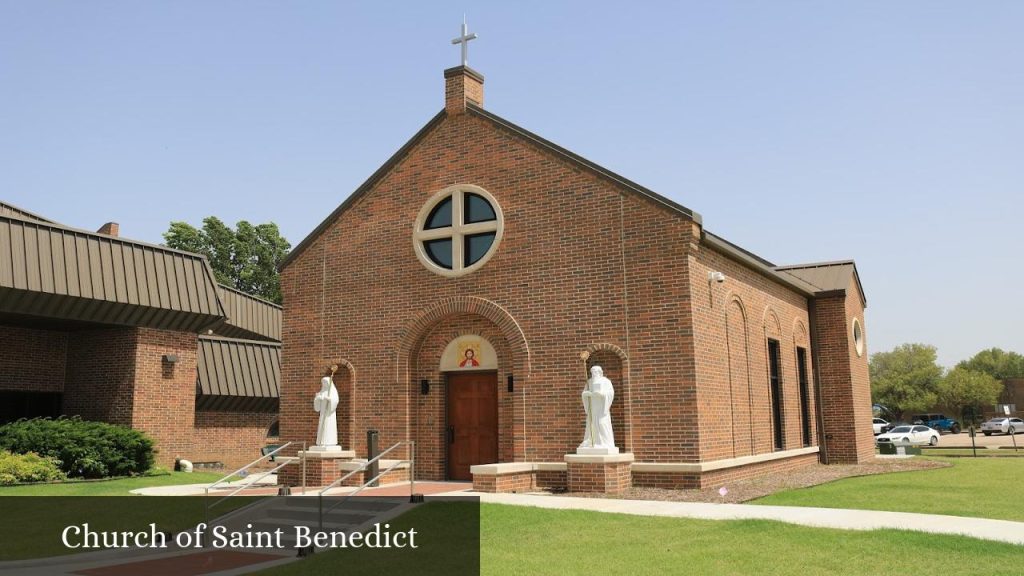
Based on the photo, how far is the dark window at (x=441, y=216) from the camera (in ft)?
60.3

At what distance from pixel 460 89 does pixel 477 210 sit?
9.67ft

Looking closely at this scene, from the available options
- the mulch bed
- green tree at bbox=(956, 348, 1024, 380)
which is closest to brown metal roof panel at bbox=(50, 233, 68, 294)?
the mulch bed

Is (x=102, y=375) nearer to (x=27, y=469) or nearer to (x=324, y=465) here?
(x=27, y=469)

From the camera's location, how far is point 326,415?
17625 mm

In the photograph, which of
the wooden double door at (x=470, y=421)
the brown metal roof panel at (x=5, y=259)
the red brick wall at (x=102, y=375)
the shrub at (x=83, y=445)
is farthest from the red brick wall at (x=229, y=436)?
the wooden double door at (x=470, y=421)

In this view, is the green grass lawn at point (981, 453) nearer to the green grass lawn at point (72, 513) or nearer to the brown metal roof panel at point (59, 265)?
the green grass lawn at point (72, 513)

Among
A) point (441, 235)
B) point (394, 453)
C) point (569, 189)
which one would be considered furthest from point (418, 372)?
point (569, 189)

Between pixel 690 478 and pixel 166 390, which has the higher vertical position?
pixel 166 390

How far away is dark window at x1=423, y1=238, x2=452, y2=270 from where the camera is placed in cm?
1817

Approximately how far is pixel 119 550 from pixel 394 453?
688cm

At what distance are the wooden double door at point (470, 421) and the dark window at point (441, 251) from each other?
2.48 m

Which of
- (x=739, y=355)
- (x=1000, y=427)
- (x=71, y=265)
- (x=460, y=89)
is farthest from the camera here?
(x=1000, y=427)

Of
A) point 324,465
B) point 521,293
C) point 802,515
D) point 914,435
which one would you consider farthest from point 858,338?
point 914,435

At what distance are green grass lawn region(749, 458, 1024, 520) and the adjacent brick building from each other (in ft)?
55.2
